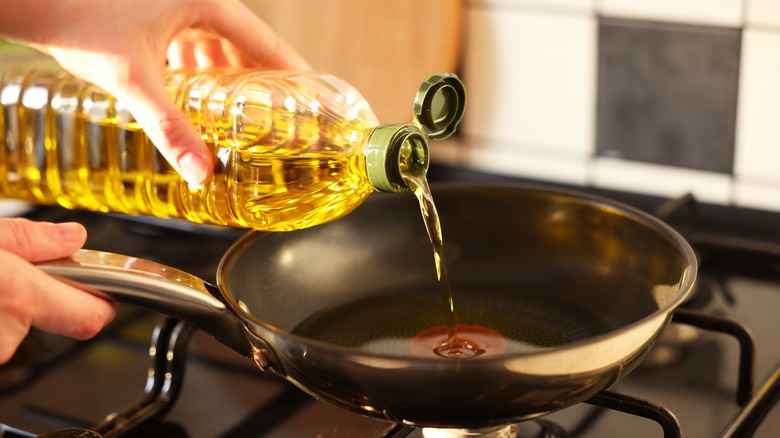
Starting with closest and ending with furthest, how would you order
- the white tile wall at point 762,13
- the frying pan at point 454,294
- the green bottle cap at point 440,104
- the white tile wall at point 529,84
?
1. the frying pan at point 454,294
2. the green bottle cap at point 440,104
3. the white tile wall at point 762,13
4. the white tile wall at point 529,84

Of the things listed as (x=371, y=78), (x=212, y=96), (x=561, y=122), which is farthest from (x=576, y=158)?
(x=212, y=96)

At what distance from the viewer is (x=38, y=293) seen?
52cm

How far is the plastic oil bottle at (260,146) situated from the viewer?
595mm

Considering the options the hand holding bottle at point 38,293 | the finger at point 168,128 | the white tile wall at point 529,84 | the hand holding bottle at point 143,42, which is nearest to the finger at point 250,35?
the hand holding bottle at point 143,42

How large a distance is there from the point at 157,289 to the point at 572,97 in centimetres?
56

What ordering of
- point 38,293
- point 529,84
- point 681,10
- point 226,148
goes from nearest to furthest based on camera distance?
point 38,293
point 226,148
point 681,10
point 529,84

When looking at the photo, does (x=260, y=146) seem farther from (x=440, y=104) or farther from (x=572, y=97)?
(x=572, y=97)

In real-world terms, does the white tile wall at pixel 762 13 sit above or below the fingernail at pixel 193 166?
above

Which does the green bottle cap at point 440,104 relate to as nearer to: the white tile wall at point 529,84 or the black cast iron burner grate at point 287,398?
the black cast iron burner grate at point 287,398

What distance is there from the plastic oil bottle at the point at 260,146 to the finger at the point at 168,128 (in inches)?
1.6

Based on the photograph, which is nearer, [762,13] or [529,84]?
[762,13]

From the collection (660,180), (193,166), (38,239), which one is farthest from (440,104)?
(660,180)

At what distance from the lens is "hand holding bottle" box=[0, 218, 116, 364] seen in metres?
0.52

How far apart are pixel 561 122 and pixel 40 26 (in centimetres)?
53
